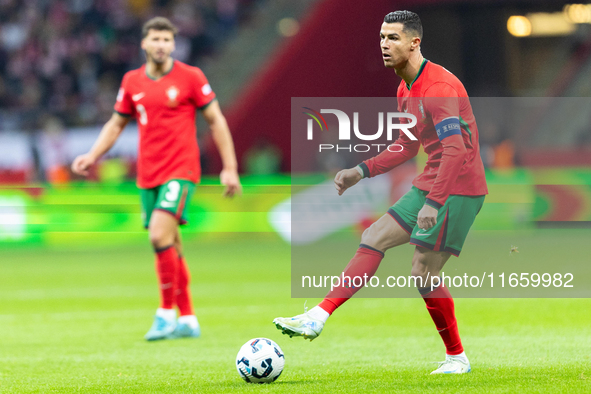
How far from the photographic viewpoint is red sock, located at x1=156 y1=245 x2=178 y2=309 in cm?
720

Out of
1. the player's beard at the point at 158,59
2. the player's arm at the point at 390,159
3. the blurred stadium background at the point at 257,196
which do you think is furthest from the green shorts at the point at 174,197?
the player's arm at the point at 390,159

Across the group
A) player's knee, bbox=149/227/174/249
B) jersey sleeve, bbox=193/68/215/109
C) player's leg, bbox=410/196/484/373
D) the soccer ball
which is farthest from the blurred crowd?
player's leg, bbox=410/196/484/373

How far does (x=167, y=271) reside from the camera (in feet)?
23.7

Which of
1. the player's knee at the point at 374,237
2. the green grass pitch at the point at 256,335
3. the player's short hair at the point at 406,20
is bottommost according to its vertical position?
the green grass pitch at the point at 256,335

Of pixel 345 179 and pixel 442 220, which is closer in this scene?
pixel 442 220

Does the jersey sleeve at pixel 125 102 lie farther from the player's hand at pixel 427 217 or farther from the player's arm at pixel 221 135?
the player's hand at pixel 427 217

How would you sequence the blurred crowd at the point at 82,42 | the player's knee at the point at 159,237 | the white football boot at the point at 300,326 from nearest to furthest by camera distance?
1. the white football boot at the point at 300,326
2. the player's knee at the point at 159,237
3. the blurred crowd at the point at 82,42

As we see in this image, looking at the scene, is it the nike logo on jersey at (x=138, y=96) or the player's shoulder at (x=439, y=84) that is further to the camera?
the nike logo on jersey at (x=138, y=96)

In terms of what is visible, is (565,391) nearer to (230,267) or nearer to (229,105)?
(230,267)

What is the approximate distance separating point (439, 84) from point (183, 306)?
345 centimetres

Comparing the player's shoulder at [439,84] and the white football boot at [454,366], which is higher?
the player's shoulder at [439,84]

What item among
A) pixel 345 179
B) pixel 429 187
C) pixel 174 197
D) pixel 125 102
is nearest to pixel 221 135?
pixel 174 197

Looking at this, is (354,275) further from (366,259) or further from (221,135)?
(221,135)

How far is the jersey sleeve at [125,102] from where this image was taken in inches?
292
